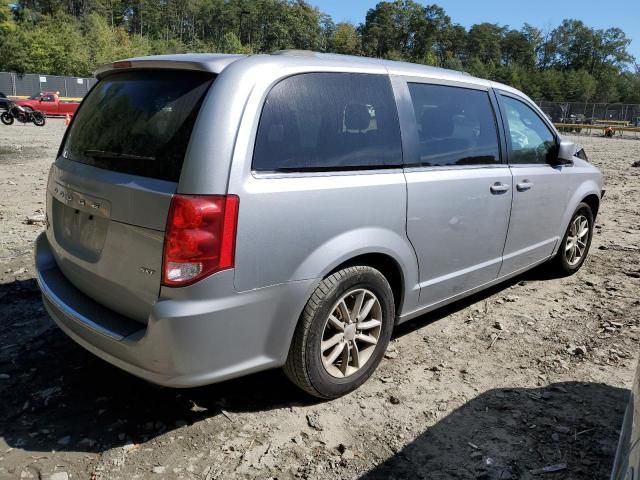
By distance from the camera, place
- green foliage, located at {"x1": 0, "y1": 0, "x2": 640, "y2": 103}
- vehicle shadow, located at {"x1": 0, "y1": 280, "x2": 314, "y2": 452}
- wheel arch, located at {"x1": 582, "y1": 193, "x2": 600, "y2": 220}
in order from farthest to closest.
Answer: green foliage, located at {"x1": 0, "y1": 0, "x2": 640, "y2": 103} → wheel arch, located at {"x1": 582, "y1": 193, "x2": 600, "y2": 220} → vehicle shadow, located at {"x1": 0, "y1": 280, "x2": 314, "y2": 452}

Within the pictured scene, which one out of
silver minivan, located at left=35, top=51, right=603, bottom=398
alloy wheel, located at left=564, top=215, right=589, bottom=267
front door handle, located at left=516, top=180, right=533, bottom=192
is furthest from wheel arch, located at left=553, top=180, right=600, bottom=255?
silver minivan, located at left=35, top=51, right=603, bottom=398

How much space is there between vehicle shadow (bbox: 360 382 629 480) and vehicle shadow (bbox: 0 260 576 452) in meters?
0.76

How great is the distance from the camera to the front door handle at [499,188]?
3.83m

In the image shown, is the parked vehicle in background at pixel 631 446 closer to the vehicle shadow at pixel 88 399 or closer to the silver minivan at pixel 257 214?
the silver minivan at pixel 257 214

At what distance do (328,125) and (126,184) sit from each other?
3.55ft

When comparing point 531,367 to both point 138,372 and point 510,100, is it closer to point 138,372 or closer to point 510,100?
point 510,100

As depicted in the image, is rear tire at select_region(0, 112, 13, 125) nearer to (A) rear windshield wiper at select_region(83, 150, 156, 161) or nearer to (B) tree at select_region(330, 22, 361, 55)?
(A) rear windshield wiper at select_region(83, 150, 156, 161)

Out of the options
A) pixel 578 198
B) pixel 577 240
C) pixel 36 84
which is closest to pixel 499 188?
pixel 578 198

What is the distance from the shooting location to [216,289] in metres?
2.40

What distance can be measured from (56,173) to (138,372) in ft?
4.60

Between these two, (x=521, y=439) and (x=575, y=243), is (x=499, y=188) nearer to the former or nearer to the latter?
(x=521, y=439)

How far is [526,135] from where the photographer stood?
4402mm

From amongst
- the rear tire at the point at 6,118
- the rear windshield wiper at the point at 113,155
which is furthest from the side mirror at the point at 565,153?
the rear tire at the point at 6,118

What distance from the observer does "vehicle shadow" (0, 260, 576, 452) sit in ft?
8.95
